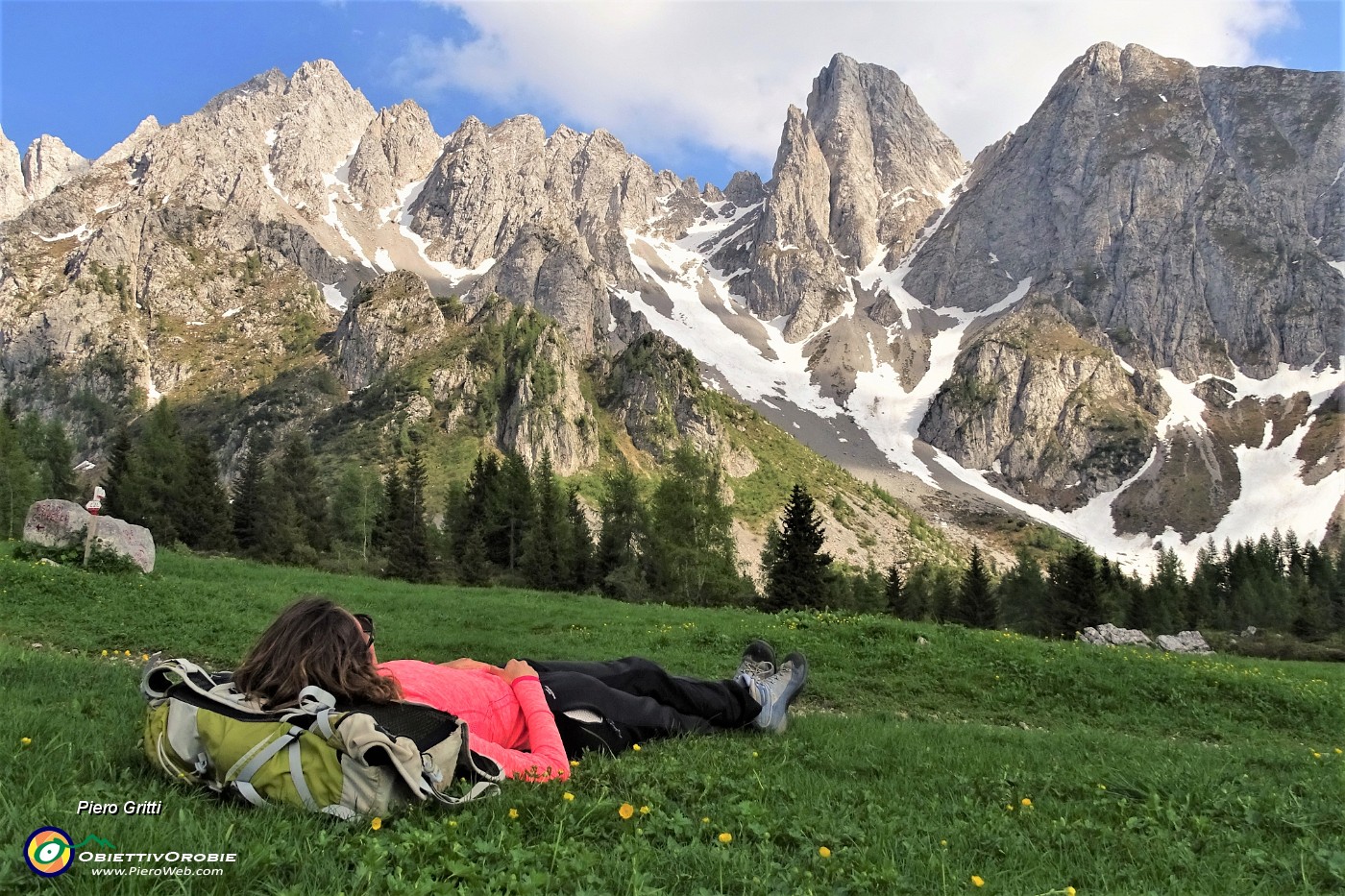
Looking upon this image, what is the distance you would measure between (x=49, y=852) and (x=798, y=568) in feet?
136

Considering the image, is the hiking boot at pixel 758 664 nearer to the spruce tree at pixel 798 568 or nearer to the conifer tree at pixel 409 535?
the spruce tree at pixel 798 568

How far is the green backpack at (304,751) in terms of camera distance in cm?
391

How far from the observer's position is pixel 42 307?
617 ft

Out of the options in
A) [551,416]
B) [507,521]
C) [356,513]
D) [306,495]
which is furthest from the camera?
[551,416]

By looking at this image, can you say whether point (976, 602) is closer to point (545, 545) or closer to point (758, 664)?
point (545, 545)

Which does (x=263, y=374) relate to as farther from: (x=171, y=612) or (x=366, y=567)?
(x=171, y=612)

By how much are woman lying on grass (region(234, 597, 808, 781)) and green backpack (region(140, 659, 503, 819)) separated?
0.28 metres

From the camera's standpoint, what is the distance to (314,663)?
4.49 metres

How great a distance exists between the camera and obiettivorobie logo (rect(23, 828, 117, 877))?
108 inches

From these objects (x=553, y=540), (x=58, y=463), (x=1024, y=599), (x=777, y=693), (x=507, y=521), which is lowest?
(x=1024, y=599)

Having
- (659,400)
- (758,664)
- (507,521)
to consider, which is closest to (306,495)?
(507,521)

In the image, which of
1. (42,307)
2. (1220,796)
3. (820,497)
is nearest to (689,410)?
(820,497)

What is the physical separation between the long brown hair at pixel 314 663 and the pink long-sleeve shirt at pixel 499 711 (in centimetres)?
22

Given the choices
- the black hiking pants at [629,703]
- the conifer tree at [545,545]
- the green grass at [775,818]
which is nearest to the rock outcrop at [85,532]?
the green grass at [775,818]
